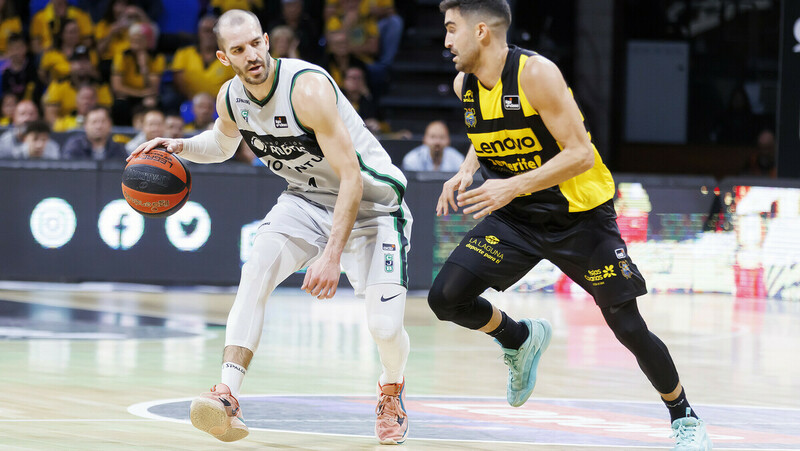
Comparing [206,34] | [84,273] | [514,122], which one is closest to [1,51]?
[206,34]

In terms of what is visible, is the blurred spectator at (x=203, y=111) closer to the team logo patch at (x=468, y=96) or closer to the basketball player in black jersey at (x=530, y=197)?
the basketball player in black jersey at (x=530, y=197)

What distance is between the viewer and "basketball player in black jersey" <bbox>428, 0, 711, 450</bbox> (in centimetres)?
507

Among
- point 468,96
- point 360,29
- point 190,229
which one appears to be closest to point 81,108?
point 190,229

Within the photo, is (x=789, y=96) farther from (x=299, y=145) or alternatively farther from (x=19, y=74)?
(x=19, y=74)

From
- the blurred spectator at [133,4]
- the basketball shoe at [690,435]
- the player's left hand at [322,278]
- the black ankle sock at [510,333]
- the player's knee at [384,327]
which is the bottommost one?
the basketball shoe at [690,435]

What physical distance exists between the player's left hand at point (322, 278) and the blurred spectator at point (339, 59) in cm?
928

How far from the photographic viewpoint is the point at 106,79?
14914mm

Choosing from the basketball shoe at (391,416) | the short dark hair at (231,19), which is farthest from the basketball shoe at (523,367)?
the short dark hair at (231,19)

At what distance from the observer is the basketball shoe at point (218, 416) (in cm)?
485

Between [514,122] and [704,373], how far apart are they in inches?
123

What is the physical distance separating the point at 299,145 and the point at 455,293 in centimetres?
96

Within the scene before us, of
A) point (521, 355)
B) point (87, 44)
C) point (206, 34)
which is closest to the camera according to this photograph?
point (521, 355)

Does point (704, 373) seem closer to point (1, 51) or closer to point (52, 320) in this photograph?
point (52, 320)

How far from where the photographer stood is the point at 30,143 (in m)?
12.3
